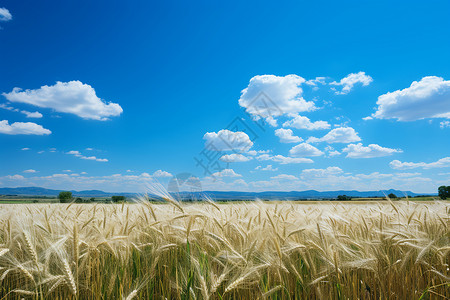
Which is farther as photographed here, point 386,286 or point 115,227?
point 115,227

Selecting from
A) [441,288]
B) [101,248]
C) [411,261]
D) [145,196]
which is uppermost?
[145,196]

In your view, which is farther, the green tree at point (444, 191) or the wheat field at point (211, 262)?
the green tree at point (444, 191)

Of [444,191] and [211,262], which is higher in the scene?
[444,191]

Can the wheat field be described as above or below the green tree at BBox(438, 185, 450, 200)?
below

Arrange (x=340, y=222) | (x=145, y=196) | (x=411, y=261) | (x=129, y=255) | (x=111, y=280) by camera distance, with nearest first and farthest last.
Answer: (x=111, y=280) < (x=129, y=255) < (x=411, y=261) < (x=145, y=196) < (x=340, y=222)

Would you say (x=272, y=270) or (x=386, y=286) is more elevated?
(x=272, y=270)

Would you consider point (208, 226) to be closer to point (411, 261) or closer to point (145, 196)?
point (145, 196)

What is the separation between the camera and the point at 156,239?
2.56 m

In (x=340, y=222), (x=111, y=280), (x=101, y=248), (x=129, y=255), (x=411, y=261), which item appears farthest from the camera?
(x=340, y=222)

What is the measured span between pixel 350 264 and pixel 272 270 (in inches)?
23.6

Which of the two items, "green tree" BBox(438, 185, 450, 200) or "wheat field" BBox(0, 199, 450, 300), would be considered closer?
"wheat field" BBox(0, 199, 450, 300)

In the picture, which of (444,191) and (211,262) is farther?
(444,191)

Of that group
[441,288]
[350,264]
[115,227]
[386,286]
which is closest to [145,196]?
[115,227]

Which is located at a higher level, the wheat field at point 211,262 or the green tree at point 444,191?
the green tree at point 444,191
